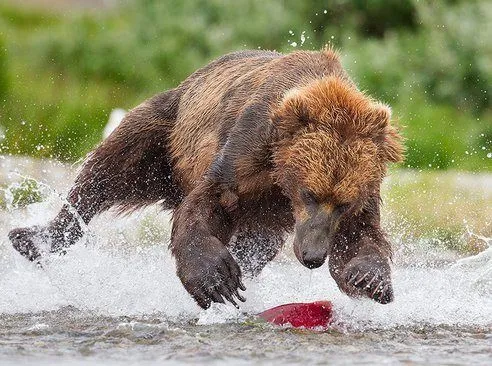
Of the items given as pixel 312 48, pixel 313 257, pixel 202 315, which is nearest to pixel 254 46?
pixel 312 48

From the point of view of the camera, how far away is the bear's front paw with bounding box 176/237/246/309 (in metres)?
6.77

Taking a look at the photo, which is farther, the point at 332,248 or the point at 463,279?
the point at 463,279

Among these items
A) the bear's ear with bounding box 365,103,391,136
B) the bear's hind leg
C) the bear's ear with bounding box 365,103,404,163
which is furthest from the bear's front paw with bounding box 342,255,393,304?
the bear's hind leg

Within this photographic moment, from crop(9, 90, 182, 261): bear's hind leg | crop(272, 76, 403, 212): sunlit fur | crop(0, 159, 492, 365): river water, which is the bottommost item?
crop(0, 159, 492, 365): river water

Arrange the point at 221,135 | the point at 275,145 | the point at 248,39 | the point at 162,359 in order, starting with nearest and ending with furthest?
the point at 162,359 < the point at 275,145 < the point at 221,135 < the point at 248,39

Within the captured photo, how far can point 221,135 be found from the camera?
7.47 metres

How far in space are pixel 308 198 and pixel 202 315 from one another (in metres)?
1.07

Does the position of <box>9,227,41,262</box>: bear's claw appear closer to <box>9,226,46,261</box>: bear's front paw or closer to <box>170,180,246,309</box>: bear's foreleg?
<box>9,226,46,261</box>: bear's front paw

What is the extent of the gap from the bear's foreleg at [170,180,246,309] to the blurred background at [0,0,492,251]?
15.2ft

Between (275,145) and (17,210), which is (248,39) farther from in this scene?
(275,145)

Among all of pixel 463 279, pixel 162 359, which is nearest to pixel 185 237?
pixel 162 359

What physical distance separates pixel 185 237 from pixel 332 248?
879 mm

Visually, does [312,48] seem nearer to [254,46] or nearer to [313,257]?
[254,46]

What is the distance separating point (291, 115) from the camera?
22.0 ft
